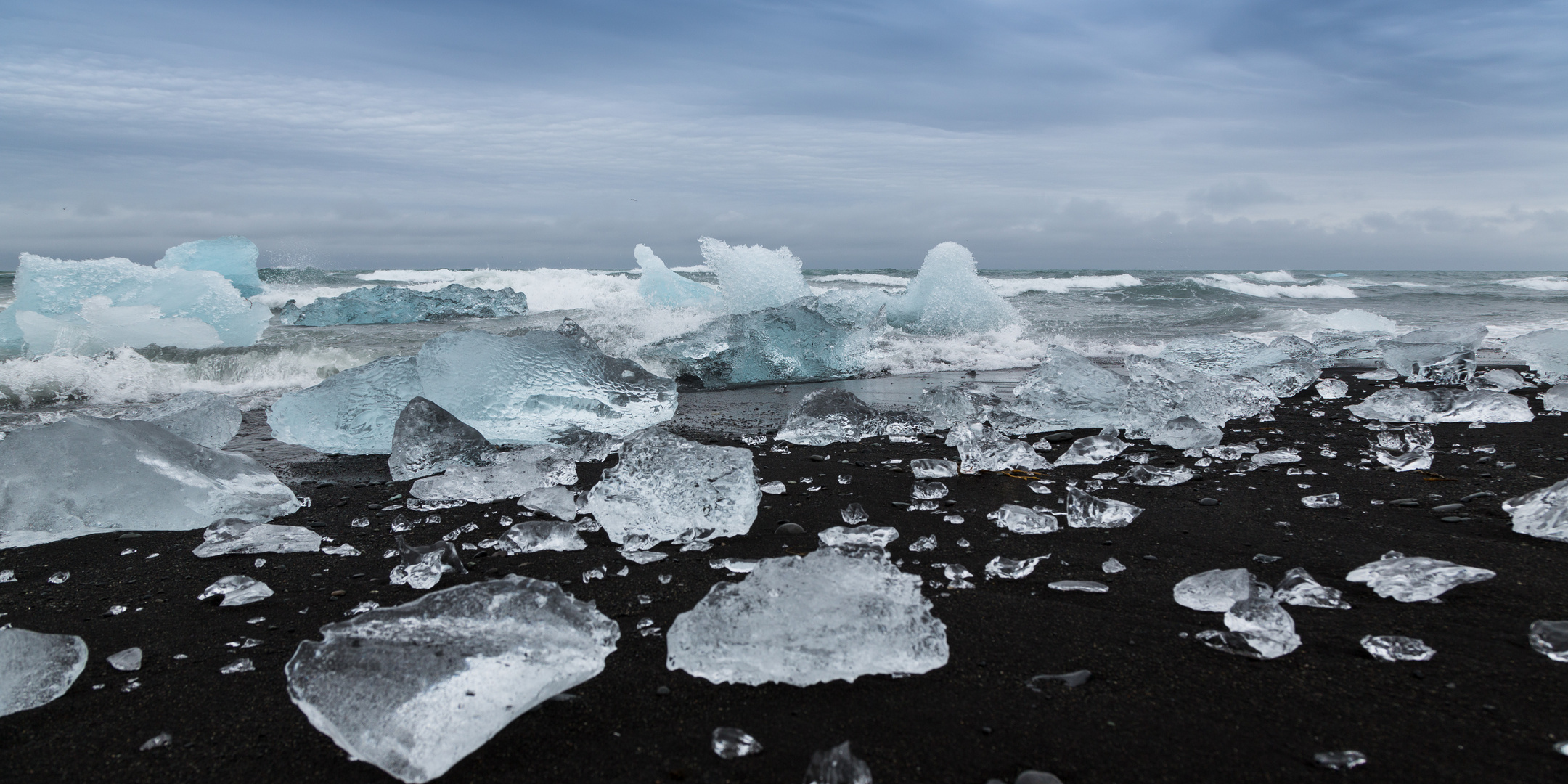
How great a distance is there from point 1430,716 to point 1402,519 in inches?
49.6

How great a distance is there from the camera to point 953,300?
27.6ft

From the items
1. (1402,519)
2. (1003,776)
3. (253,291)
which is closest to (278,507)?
(1003,776)

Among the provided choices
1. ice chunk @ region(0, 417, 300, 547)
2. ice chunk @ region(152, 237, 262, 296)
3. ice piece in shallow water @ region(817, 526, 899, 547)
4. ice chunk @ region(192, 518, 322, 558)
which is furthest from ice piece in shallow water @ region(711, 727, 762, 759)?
ice chunk @ region(152, 237, 262, 296)

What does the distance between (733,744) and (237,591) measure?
1401mm

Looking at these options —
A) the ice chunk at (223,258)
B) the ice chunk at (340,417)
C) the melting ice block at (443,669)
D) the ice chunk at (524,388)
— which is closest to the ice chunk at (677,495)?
the melting ice block at (443,669)

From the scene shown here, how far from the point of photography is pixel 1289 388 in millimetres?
4992

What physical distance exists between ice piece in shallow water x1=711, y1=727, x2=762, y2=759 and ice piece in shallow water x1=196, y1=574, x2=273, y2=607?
51.8 inches

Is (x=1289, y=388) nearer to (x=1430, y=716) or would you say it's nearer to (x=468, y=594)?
(x=1430, y=716)

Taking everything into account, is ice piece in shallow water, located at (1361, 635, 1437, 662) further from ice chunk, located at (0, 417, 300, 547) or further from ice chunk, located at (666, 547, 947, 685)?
ice chunk, located at (0, 417, 300, 547)

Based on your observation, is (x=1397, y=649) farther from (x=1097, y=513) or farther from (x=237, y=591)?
(x=237, y=591)

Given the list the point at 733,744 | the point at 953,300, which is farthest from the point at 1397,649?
the point at 953,300

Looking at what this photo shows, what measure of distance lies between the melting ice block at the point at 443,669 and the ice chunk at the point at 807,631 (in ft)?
0.63

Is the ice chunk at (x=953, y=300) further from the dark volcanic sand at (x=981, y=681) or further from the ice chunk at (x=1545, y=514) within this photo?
the ice chunk at (x=1545, y=514)

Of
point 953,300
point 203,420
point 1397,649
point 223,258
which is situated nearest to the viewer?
point 1397,649
